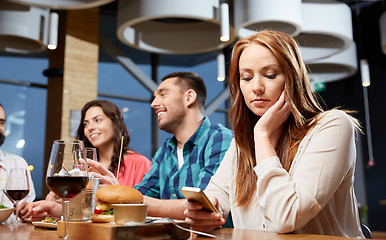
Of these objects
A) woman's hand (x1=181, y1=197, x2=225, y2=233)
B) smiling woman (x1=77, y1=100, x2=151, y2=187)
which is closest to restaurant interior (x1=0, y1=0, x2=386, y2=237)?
smiling woman (x1=77, y1=100, x2=151, y2=187)

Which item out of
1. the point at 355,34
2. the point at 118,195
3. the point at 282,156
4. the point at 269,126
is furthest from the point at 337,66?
the point at 118,195

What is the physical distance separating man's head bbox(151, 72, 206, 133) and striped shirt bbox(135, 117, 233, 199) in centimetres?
14

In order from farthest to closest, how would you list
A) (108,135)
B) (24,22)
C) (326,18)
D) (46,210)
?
(24,22) → (326,18) → (108,135) → (46,210)

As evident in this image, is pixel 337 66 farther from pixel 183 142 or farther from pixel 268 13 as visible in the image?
pixel 183 142

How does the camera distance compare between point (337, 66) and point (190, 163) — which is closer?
point (190, 163)

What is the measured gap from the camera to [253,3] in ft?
14.7

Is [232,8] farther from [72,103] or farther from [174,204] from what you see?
[174,204]

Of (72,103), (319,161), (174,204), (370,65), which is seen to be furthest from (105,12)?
(319,161)

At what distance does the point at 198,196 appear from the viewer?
49.1 inches

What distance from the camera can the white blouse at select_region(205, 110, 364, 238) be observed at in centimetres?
128

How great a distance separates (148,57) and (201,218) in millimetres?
6854

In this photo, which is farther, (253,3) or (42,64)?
(42,64)

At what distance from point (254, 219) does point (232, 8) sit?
403 centimetres

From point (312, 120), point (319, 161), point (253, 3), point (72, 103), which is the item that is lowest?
point (319, 161)
